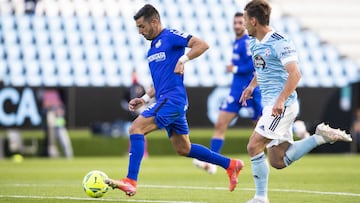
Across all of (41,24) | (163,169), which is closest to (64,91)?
(41,24)

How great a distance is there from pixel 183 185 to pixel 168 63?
2.93 metres

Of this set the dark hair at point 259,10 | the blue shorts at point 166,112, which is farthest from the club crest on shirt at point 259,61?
the blue shorts at point 166,112

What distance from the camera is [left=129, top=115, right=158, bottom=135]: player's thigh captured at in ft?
30.0

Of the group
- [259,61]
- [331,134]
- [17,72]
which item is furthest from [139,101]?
[17,72]

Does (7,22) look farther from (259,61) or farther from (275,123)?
(275,123)

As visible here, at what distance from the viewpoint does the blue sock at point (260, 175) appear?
330 inches

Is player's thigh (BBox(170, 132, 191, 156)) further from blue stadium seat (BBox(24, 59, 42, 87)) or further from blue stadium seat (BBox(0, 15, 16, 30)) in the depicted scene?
blue stadium seat (BBox(0, 15, 16, 30))

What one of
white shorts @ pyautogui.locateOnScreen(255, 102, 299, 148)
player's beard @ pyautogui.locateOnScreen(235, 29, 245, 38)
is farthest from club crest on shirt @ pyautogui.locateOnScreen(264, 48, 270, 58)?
player's beard @ pyautogui.locateOnScreen(235, 29, 245, 38)

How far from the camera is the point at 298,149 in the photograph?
905cm

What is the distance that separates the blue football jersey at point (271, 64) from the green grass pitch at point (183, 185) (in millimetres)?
1228

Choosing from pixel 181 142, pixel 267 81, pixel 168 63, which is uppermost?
pixel 168 63

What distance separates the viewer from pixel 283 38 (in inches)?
330

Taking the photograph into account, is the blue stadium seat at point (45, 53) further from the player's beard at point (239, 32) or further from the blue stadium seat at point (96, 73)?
the player's beard at point (239, 32)

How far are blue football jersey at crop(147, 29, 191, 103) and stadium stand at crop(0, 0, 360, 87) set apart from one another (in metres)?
16.4
